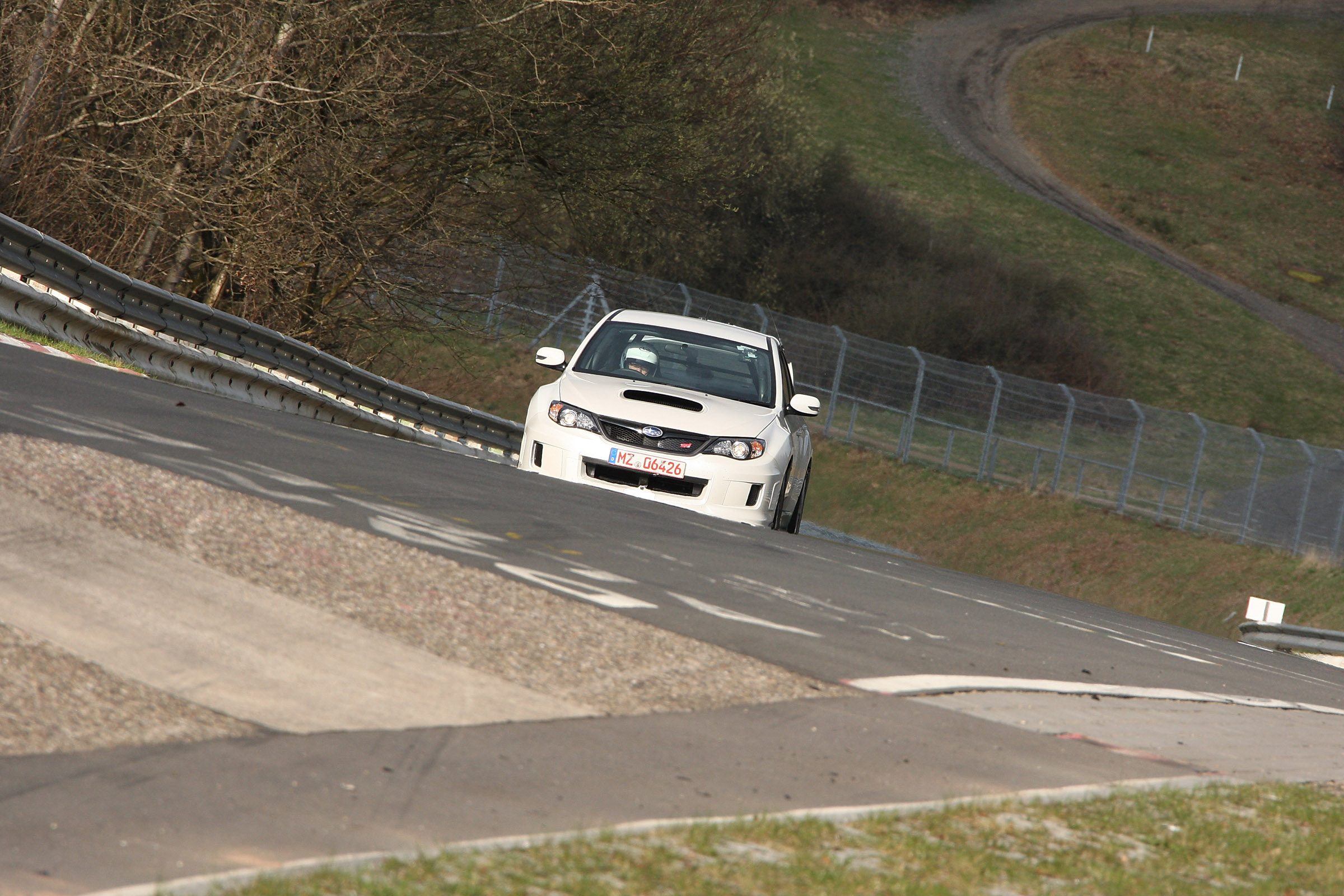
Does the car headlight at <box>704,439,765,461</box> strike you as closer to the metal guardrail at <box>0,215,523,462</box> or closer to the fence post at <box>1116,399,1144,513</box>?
the metal guardrail at <box>0,215,523,462</box>

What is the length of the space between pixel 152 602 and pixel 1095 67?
75286 mm

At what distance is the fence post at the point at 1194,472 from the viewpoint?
26.0m

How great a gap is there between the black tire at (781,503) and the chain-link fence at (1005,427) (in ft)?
35.7

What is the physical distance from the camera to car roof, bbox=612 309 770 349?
526 inches

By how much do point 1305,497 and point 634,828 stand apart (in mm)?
23113

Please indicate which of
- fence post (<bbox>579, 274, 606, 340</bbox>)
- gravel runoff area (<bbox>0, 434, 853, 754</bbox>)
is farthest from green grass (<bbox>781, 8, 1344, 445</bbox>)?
gravel runoff area (<bbox>0, 434, 853, 754</bbox>)

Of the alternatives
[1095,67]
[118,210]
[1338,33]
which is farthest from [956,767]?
[1338,33]

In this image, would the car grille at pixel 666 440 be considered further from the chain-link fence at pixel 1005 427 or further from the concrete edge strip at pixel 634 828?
the chain-link fence at pixel 1005 427

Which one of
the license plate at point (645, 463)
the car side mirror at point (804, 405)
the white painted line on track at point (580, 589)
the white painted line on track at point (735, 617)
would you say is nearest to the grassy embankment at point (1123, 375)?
the car side mirror at point (804, 405)

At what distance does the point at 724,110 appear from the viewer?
2722 centimetres

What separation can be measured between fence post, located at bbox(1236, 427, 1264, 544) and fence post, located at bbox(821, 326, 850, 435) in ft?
27.0

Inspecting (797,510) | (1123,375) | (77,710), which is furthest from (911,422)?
(77,710)

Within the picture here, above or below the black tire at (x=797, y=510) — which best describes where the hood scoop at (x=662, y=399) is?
above

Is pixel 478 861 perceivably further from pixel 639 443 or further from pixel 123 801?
pixel 639 443
